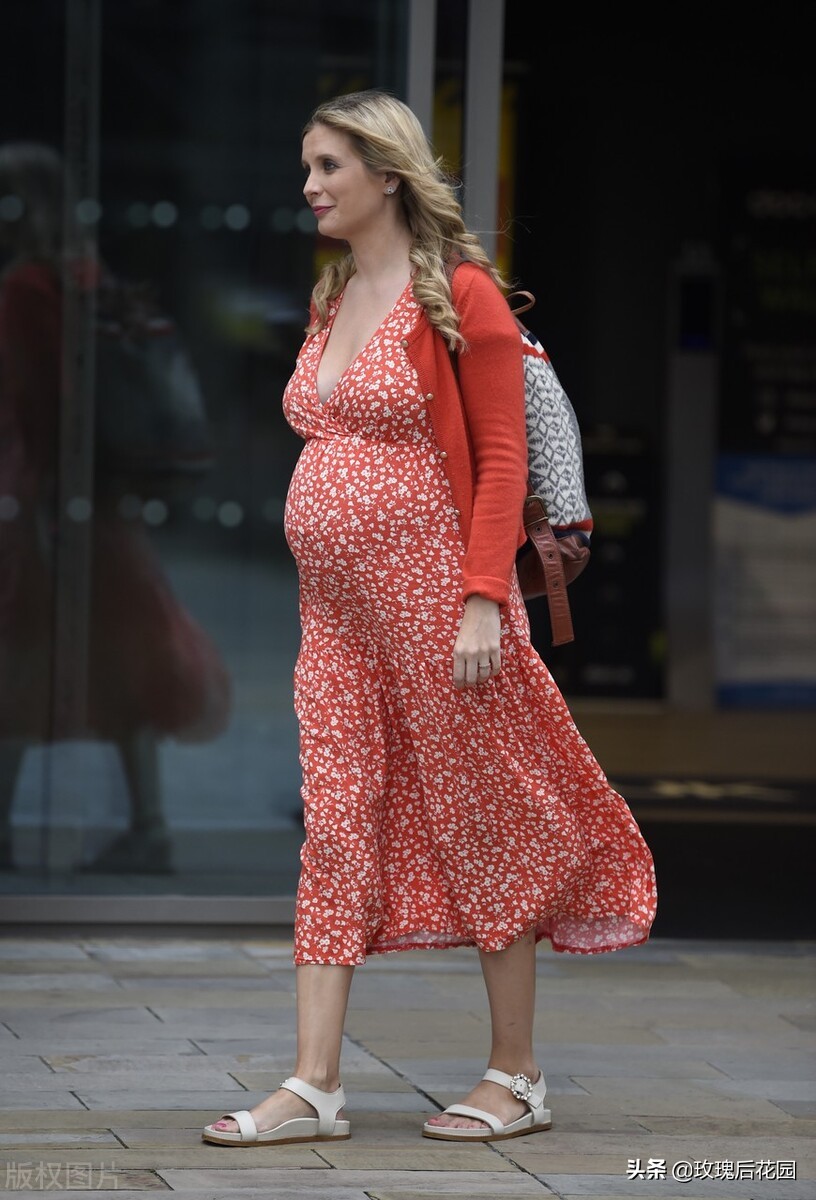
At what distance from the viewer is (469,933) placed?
3.44 metres

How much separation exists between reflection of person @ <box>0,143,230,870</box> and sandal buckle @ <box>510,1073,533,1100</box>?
6.51 feet

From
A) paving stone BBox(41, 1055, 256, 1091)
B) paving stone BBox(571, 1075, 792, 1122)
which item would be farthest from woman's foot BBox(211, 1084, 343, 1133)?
paving stone BBox(571, 1075, 792, 1122)

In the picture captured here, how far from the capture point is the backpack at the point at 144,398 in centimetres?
512

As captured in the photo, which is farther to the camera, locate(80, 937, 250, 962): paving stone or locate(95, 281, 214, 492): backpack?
locate(95, 281, 214, 492): backpack

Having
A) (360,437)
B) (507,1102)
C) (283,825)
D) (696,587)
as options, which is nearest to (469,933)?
(507,1102)

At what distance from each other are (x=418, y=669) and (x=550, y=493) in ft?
1.22

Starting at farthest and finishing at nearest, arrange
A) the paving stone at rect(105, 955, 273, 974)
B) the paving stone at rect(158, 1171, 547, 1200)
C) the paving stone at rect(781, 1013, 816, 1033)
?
1. the paving stone at rect(105, 955, 273, 974)
2. the paving stone at rect(781, 1013, 816, 1033)
3. the paving stone at rect(158, 1171, 547, 1200)

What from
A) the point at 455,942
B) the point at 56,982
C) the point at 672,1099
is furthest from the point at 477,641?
the point at 56,982

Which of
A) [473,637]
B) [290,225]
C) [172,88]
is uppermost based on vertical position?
[172,88]

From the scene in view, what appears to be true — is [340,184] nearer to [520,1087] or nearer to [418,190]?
[418,190]

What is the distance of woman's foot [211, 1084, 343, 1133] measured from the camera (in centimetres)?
323

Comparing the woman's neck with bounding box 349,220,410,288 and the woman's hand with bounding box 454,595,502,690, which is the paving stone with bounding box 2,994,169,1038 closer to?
the woman's hand with bounding box 454,595,502,690

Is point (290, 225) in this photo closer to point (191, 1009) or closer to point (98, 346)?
point (98, 346)

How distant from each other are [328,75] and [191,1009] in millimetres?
2374
